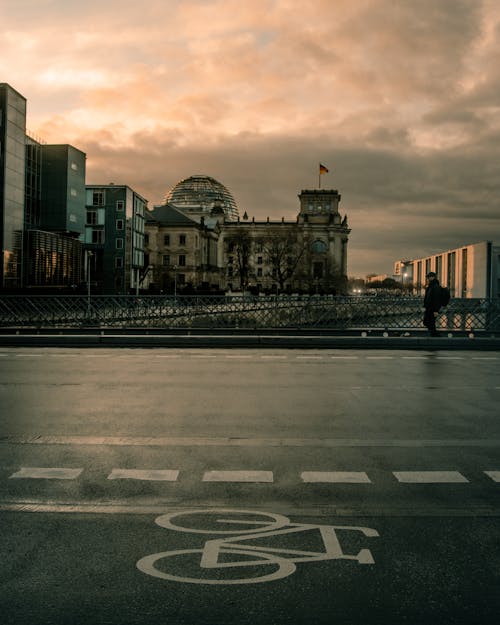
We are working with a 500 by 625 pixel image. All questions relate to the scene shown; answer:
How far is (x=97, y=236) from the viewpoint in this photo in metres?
89.2

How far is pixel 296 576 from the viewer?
427cm

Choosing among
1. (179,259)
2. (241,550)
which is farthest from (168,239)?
(241,550)

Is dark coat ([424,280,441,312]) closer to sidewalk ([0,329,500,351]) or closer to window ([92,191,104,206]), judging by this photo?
sidewalk ([0,329,500,351])

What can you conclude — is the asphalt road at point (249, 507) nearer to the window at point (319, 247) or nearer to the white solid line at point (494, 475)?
the white solid line at point (494, 475)

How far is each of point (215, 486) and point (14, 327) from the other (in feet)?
81.1

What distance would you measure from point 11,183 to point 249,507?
54042mm

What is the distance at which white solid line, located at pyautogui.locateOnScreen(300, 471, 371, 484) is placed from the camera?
6430mm

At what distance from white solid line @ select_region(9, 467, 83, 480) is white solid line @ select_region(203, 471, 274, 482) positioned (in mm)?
1341

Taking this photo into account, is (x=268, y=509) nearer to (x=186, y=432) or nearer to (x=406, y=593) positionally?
(x=406, y=593)

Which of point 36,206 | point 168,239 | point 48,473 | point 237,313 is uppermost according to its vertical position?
point 168,239

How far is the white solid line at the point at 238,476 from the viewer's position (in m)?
6.46

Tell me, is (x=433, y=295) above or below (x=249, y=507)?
above

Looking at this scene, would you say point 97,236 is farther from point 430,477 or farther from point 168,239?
point 430,477

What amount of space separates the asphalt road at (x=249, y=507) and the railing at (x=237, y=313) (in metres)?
17.9
